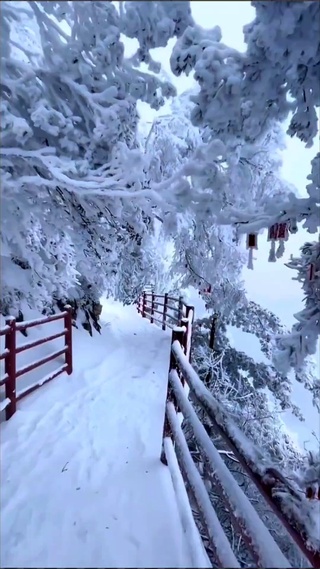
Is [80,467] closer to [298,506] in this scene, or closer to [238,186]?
[298,506]

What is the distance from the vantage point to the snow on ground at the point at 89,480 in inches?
60.8

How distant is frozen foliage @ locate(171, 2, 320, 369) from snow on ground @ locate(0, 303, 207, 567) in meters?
1.42

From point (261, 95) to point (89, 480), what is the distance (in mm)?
3038

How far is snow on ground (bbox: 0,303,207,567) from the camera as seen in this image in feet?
5.07

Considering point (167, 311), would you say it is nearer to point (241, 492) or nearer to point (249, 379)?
point (249, 379)

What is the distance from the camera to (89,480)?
8.93 ft

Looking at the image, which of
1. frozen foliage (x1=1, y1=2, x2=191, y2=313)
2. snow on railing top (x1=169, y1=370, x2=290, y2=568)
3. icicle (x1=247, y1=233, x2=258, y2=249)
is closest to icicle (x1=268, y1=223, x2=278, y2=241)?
icicle (x1=247, y1=233, x2=258, y2=249)

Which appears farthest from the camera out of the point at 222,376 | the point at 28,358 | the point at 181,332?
the point at 222,376

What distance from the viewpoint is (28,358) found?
5.55 metres

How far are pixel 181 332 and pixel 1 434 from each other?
229 centimetres

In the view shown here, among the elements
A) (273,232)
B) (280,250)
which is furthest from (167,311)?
(273,232)

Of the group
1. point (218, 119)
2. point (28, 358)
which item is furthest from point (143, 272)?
point (218, 119)

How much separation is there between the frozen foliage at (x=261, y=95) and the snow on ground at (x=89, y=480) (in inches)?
56.1

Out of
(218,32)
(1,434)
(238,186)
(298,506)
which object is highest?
(218,32)
